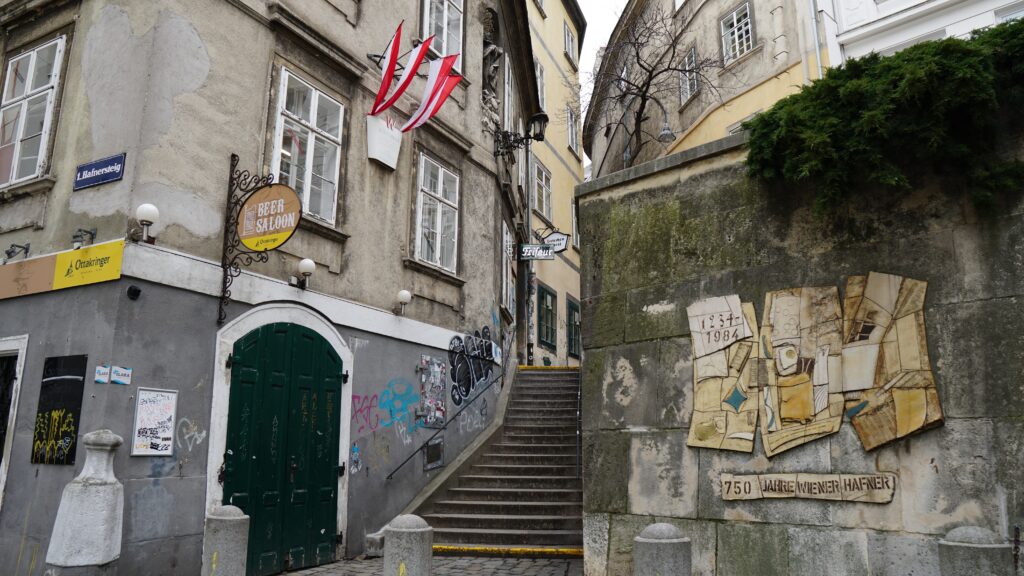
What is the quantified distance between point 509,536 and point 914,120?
691cm

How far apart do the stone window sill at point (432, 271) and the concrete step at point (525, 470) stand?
9.87ft

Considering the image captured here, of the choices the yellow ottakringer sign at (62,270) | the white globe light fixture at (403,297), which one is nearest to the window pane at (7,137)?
the yellow ottakringer sign at (62,270)

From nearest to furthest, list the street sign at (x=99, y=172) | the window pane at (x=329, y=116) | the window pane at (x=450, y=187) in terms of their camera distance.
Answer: the street sign at (x=99, y=172) < the window pane at (x=329, y=116) < the window pane at (x=450, y=187)

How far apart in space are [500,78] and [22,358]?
1083 centimetres

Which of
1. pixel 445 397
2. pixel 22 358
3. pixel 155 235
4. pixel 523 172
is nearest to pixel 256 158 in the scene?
pixel 155 235

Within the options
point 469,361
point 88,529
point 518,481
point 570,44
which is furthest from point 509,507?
point 570,44

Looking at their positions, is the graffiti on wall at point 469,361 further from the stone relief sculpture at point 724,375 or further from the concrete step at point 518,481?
the stone relief sculpture at point 724,375

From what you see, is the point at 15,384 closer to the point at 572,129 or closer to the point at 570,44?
the point at 572,129

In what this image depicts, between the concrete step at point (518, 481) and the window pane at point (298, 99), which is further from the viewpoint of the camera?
the concrete step at point (518, 481)

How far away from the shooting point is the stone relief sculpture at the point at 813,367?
5.27 m

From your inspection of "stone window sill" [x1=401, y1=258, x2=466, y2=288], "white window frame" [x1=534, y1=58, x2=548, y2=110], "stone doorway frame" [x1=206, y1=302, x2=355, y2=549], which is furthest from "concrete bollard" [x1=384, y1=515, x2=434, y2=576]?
"white window frame" [x1=534, y1=58, x2=548, y2=110]

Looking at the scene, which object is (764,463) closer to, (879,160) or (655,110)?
(879,160)

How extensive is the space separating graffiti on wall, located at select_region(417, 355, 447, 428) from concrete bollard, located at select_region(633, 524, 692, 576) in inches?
272

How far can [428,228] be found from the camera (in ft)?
39.0
